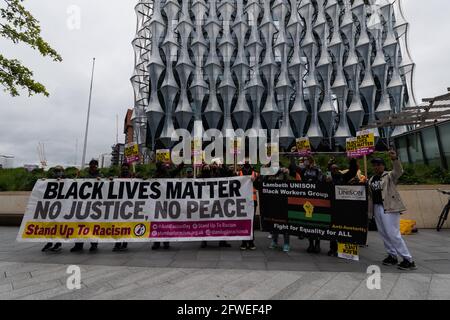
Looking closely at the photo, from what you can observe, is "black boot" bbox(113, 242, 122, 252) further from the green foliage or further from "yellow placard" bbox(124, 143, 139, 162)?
the green foliage

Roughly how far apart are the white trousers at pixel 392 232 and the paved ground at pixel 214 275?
1.37 feet

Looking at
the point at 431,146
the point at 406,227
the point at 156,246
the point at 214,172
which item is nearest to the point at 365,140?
the point at 406,227

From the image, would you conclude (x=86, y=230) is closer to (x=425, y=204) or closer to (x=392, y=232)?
(x=392, y=232)

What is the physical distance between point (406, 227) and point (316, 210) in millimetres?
4918

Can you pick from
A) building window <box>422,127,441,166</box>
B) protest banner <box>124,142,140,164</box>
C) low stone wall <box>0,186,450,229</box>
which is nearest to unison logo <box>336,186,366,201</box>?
low stone wall <box>0,186,450,229</box>

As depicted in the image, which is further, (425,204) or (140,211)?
(425,204)

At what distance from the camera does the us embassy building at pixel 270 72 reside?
4219 cm

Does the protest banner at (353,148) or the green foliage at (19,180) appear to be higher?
the protest banner at (353,148)

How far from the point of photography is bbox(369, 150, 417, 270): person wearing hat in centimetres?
487

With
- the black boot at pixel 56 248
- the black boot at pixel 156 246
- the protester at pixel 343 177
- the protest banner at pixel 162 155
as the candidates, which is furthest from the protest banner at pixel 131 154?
the protester at pixel 343 177

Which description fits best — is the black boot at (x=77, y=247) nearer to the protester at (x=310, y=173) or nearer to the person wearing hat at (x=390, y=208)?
the protester at (x=310, y=173)

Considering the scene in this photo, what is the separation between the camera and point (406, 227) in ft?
28.8

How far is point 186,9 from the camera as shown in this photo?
43.2 meters

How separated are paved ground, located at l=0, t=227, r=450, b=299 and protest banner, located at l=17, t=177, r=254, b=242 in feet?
1.35
